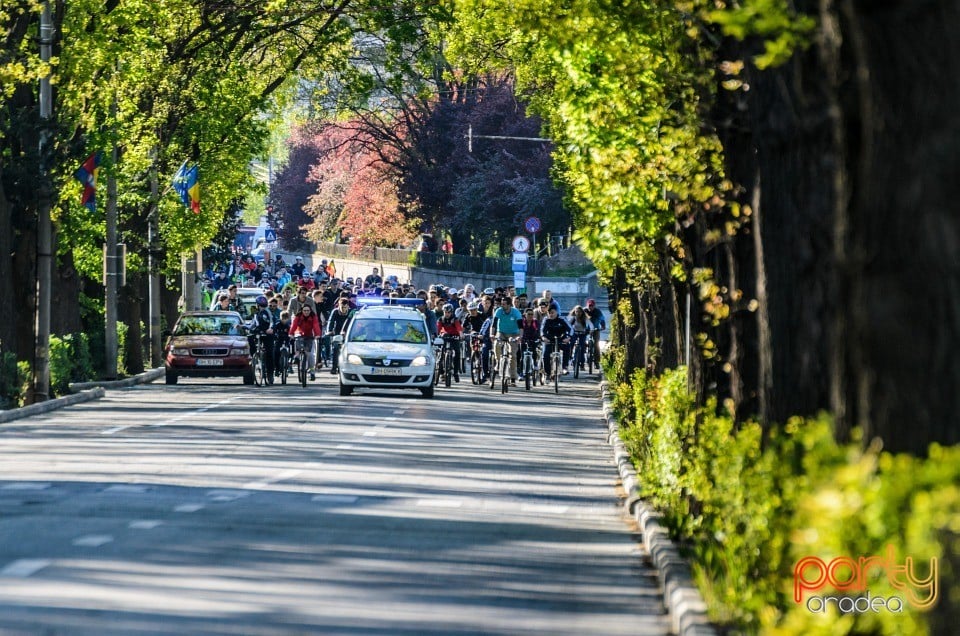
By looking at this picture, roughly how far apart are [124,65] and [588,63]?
20326mm

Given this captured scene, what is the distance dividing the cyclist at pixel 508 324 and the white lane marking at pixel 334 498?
23314 mm

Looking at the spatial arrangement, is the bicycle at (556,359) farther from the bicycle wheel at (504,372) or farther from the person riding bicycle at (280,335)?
the person riding bicycle at (280,335)

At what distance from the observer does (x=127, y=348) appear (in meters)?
45.5

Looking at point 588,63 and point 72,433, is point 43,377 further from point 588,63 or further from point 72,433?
point 588,63

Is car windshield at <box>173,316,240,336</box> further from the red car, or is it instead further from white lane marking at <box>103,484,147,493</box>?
white lane marking at <box>103,484,147,493</box>

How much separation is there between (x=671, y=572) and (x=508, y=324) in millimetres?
29059

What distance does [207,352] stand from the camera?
42375 mm

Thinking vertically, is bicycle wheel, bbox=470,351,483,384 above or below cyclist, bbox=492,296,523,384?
below

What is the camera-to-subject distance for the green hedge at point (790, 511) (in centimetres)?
629

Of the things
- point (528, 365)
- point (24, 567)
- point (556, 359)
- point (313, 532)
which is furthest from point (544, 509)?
point (528, 365)

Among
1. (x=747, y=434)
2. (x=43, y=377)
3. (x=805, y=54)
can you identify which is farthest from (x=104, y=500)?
(x=43, y=377)

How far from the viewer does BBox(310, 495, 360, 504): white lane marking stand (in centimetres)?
1683

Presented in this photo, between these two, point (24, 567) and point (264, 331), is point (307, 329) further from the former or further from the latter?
point (24, 567)

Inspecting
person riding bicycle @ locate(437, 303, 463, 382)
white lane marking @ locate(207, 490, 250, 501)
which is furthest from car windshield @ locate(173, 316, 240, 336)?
white lane marking @ locate(207, 490, 250, 501)
